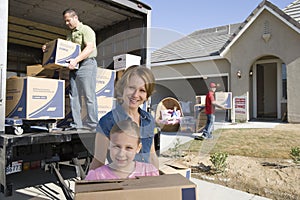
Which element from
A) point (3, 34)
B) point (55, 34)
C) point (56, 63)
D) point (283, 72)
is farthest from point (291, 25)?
point (3, 34)

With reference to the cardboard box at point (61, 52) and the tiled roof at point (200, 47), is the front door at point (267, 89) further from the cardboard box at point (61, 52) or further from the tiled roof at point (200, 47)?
the cardboard box at point (61, 52)

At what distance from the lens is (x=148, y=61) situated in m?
4.16

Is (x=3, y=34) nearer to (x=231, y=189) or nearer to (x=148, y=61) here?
(x=148, y=61)

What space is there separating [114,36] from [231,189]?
3290 millimetres

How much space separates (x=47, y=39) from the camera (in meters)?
5.80

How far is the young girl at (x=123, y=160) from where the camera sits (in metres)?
1.79

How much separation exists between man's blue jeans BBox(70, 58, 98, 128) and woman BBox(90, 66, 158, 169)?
1.18 meters

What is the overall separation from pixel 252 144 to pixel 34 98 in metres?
5.12

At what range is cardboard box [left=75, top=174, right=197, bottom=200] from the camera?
1301mm

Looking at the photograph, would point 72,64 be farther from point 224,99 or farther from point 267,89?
point 267,89

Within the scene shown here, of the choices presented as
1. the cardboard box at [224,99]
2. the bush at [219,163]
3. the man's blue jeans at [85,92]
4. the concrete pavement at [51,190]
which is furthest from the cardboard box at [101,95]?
the cardboard box at [224,99]

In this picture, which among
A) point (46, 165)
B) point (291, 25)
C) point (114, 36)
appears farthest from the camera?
point (291, 25)

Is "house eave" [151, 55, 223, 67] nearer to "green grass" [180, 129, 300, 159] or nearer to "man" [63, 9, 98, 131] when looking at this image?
"green grass" [180, 129, 300, 159]

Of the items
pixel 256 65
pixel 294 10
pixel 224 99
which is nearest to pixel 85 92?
pixel 224 99
